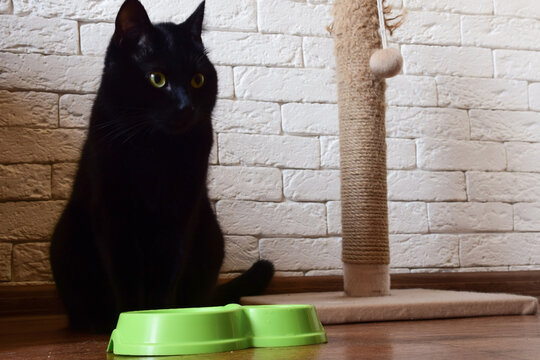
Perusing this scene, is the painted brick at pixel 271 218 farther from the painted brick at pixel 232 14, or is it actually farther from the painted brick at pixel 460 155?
the painted brick at pixel 232 14

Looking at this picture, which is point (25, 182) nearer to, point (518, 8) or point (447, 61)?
point (447, 61)

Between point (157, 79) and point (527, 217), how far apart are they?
3.67 feet

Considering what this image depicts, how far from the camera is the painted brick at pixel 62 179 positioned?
141 cm

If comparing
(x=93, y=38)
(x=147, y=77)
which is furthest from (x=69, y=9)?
(x=147, y=77)

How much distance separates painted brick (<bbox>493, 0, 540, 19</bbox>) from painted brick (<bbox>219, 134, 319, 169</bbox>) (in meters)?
0.65

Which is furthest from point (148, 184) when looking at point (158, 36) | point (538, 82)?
point (538, 82)

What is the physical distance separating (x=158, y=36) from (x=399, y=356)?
25.7 inches

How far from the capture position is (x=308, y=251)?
155 cm

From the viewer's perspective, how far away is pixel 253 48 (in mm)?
1552

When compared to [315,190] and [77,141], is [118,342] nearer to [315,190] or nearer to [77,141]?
[77,141]

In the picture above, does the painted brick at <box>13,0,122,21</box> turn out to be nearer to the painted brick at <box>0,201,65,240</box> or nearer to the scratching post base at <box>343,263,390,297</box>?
the painted brick at <box>0,201,65,240</box>

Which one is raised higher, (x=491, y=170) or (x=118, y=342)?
(x=491, y=170)

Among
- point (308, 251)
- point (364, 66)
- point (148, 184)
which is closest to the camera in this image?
point (148, 184)

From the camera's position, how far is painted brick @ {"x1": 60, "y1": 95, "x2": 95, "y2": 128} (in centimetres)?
142
